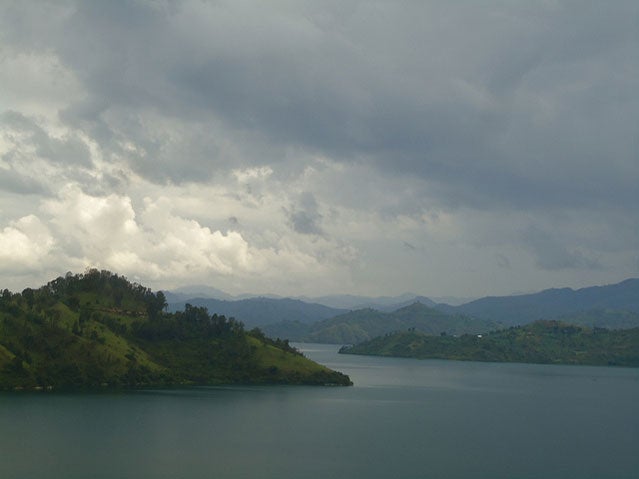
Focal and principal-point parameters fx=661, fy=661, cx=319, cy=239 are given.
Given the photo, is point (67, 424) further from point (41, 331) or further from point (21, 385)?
point (41, 331)

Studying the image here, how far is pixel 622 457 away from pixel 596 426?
3995 cm

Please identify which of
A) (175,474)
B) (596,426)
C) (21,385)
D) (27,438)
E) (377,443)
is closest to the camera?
(175,474)

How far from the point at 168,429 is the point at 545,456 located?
69.0 m

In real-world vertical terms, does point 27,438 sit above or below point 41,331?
below

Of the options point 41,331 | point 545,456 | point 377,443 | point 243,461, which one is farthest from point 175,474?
point 41,331

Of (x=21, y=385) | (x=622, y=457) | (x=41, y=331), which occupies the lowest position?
(x=622, y=457)

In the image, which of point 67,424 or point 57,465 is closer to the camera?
point 57,465

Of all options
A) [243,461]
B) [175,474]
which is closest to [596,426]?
[243,461]

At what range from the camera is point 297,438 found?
123438 millimetres

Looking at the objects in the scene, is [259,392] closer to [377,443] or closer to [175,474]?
[377,443]

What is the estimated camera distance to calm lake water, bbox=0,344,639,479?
9719cm

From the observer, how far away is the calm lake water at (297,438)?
97188 millimetres

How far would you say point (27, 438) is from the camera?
110m

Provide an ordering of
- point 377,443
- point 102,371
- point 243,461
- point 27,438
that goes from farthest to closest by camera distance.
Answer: point 102,371, point 377,443, point 27,438, point 243,461
